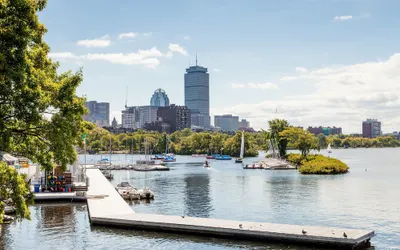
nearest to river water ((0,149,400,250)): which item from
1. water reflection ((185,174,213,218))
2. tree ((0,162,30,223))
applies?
water reflection ((185,174,213,218))

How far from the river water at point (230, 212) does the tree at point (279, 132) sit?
68.9 metres

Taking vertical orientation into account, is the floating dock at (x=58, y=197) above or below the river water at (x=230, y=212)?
above

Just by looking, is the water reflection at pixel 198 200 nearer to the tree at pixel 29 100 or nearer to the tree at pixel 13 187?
the tree at pixel 29 100

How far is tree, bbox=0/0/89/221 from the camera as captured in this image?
60.1 ft

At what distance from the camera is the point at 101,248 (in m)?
31.4

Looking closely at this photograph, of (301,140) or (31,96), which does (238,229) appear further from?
(301,140)

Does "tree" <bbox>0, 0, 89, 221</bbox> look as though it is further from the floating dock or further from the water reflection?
the floating dock

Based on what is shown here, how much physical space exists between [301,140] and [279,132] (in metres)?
19.0

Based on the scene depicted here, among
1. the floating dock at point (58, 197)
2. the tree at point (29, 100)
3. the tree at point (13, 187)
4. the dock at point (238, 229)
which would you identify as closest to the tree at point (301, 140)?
the floating dock at point (58, 197)

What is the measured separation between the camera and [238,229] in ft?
112

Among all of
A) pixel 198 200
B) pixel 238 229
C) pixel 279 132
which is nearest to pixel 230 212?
pixel 198 200

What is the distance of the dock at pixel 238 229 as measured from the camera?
103 feet

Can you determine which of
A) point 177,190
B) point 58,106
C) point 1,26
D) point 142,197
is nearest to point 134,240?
point 58,106

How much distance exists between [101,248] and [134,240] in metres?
3.19
